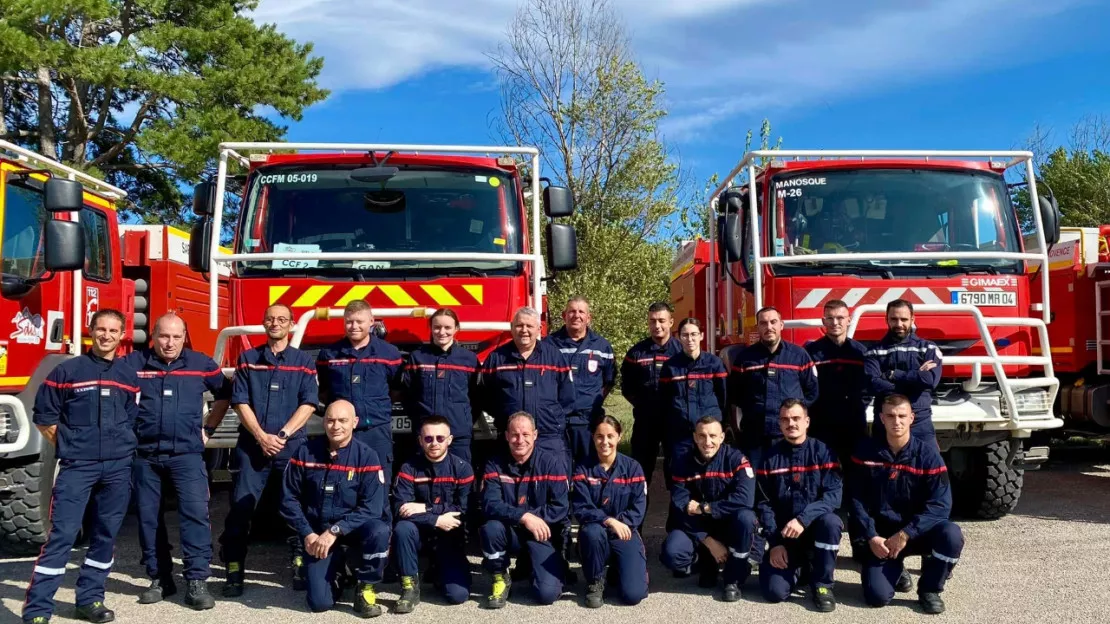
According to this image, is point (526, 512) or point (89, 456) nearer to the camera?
point (89, 456)

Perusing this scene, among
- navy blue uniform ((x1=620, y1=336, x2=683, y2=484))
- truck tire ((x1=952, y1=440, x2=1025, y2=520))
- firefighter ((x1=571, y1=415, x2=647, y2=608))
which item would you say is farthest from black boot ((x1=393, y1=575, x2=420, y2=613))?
truck tire ((x1=952, y1=440, x2=1025, y2=520))

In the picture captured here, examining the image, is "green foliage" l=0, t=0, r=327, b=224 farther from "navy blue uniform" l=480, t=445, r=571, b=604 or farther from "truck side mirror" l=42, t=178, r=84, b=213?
"navy blue uniform" l=480, t=445, r=571, b=604

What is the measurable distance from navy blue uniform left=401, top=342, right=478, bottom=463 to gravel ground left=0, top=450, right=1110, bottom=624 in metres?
0.89

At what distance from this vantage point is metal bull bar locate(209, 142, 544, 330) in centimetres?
607

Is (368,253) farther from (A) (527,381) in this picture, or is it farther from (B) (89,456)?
(B) (89,456)

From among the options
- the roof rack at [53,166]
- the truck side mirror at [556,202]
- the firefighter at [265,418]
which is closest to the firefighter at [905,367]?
the truck side mirror at [556,202]

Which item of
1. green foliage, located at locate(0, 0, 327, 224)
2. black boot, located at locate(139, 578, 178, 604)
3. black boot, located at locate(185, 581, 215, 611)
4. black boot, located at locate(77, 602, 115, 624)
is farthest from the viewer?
green foliage, located at locate(0, 0, 327, 224)

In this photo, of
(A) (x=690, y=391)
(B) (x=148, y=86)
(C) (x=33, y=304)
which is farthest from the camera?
(B) (x=148, y=86)

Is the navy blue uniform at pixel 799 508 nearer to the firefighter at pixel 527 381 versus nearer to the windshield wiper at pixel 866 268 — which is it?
the firefighter at pixel 527 381

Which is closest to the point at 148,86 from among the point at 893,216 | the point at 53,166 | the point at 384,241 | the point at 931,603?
the point at 53,166

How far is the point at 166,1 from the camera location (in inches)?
663

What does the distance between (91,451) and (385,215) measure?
234 centimetres

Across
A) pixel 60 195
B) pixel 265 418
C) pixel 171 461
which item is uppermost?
pixel 60 195

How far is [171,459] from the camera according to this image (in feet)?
17.1
